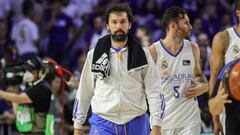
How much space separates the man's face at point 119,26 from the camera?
830cm

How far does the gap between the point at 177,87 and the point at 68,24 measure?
30.1 feet

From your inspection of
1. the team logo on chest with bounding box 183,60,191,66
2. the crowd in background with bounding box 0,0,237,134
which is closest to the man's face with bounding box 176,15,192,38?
the team logo on chest with bounding box 183,60,191,66

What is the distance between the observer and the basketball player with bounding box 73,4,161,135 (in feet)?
27.1

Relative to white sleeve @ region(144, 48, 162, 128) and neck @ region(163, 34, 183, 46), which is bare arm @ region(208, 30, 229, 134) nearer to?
white sleeve @ region(144, 48, 162, 128)

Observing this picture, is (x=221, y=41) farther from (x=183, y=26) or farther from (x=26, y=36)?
(x=26, y=36)

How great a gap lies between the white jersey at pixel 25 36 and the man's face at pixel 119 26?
377 inches

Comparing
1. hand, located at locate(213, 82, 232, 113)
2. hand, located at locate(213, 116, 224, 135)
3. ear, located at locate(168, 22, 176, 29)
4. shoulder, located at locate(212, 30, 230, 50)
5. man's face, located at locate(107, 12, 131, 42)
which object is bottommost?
hand, located at locate(213, 116, 224, 135)

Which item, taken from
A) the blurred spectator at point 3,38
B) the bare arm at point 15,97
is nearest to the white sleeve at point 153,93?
the bare arm at point 15,97

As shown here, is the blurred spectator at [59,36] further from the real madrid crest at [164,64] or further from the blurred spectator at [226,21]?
the real madrid crest at [164,64]

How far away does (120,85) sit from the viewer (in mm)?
8273

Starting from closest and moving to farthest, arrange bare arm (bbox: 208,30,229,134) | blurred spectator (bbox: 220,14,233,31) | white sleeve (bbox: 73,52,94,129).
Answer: white sleeve (bbox: 73,52,94,129) → bare arm (bbox: 208,30,229,134) → blurred spectator (bbox: 220,14,233,31)

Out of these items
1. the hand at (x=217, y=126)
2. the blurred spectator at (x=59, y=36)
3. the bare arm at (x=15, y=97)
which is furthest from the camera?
the blurred spectator at (x=59, y=36)

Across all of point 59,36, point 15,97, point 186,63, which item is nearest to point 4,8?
point 59,36

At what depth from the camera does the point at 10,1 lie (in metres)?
18.7
